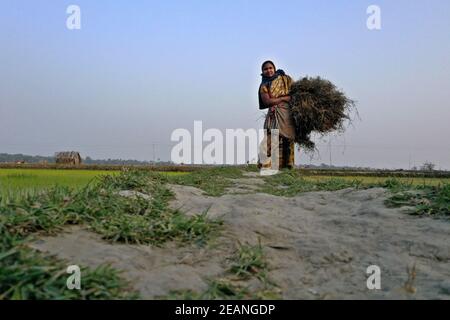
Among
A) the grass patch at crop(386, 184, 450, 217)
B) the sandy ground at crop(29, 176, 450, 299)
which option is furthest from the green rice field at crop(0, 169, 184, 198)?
the grass patch at crop(386, 184, 450, 217)

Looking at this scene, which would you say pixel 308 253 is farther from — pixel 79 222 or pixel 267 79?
pixel 267 79

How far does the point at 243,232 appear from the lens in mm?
2771

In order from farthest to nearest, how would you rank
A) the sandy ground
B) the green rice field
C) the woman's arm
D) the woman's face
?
the woman's face < the woman's arm < the green rice field < the sandy ground

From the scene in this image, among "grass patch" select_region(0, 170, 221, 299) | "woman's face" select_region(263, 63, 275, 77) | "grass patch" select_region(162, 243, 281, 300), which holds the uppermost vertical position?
"woman's face" select_region(263, 63, 275, 77)

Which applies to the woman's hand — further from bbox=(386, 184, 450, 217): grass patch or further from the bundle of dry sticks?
bbox=(386, 184, 450, 217): grass patch

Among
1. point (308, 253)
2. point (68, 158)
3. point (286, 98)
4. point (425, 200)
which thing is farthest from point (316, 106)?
point (68, 158)

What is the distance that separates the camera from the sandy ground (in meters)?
1.90

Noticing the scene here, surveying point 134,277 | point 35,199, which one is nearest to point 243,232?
point 134,277

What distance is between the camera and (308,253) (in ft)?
7.95

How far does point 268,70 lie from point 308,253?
24.6 feet

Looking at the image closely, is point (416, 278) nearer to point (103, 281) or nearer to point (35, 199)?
point (103, 281)

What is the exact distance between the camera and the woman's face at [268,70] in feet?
30.9

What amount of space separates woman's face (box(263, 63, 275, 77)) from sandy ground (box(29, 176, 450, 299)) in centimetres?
641
